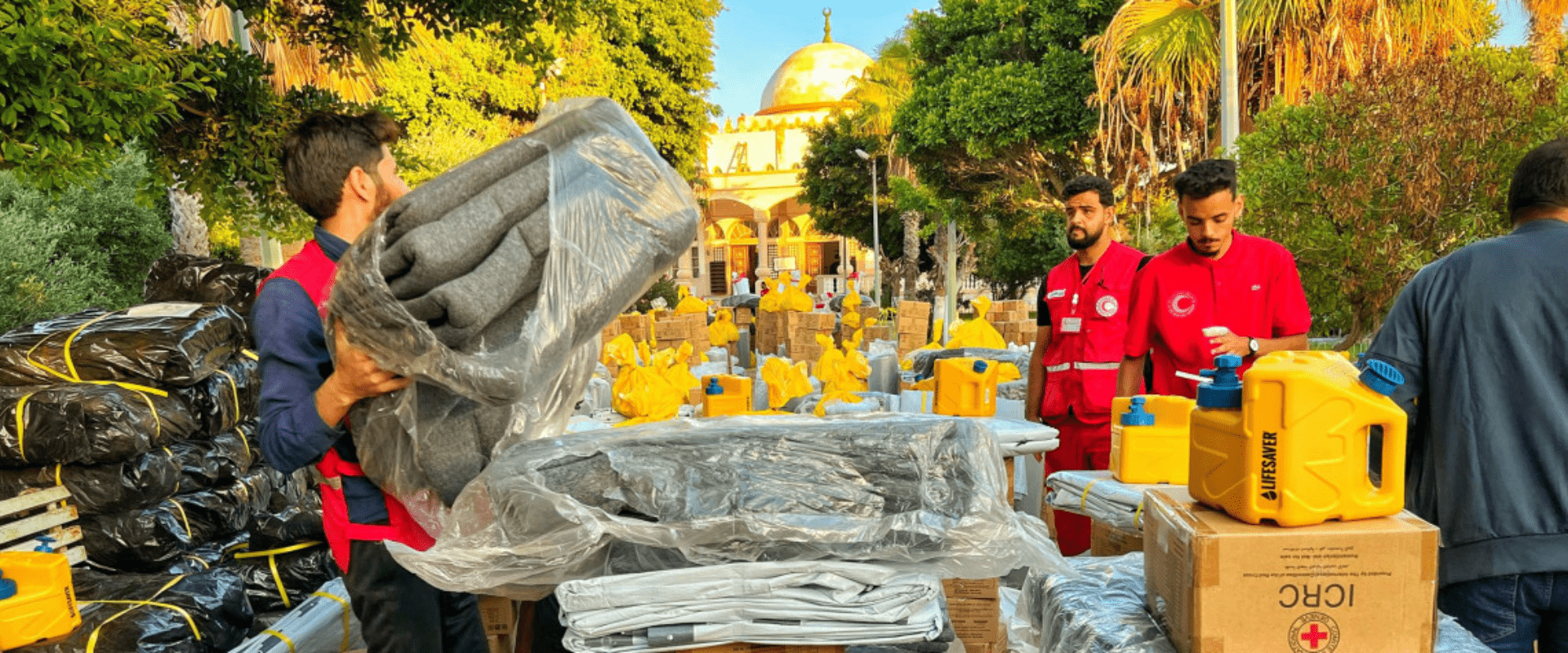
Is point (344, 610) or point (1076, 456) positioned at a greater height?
point (1076, 456)

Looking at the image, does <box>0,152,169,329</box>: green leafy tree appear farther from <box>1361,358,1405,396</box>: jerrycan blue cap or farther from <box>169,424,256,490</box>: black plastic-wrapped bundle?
<box>1361,358,1405,396</box>: jerrycan blue cap

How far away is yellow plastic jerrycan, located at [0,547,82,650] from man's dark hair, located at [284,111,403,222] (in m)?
1.88

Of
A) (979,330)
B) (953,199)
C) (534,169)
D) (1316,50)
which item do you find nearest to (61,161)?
(534,169)

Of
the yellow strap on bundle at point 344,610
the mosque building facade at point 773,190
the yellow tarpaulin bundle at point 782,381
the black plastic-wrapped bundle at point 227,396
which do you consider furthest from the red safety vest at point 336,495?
the mosque building facade at point 773,190

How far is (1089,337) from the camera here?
418 centimetres

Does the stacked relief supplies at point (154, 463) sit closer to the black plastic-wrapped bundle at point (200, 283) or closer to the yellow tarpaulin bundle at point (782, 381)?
the black plastic-wrapped bundle at point (200, 283)

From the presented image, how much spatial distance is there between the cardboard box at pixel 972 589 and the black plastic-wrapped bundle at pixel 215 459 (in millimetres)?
3190

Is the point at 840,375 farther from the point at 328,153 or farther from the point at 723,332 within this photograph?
the point at 723,332

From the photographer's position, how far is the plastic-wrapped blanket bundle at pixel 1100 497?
2.54 meters

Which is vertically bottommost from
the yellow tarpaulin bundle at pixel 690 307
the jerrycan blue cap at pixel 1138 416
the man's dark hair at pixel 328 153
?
the jerrycan blue cap at pixel 1138 416

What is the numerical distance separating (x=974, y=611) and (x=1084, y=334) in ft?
5.34

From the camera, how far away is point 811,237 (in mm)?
45844

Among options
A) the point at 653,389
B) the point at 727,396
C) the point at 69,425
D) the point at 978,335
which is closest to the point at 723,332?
the point at 978,335

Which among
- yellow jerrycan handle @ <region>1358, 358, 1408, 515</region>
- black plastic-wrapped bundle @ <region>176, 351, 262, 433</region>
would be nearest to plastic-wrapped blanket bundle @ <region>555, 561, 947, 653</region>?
yellow jerrycan handle @ <region>1358, 358, 1408, 515</region>
